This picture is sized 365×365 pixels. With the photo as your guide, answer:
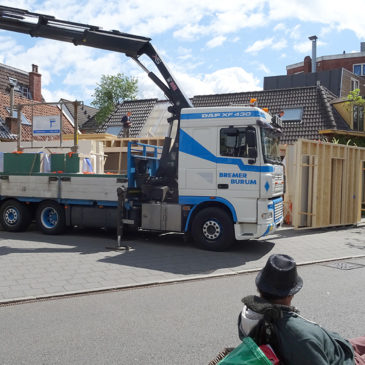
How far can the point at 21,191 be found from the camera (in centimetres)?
1167

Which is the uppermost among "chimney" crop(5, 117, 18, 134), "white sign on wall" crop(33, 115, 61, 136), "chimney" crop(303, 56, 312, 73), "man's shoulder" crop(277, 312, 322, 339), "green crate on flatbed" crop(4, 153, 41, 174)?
"chimney" crop(303, 56, 312, 73)

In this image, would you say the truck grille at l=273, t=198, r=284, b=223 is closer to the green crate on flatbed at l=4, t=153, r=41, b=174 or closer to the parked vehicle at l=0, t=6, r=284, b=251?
the parked vehicle at l=0, t=6, r=284, b=251

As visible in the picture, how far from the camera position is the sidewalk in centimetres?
668

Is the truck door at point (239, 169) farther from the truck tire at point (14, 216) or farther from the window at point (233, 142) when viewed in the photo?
the truck tire at point (14, 216)

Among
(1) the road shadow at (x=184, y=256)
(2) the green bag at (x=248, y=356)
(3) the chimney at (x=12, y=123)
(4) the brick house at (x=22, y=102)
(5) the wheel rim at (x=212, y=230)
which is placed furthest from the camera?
(3) the chimney at (x=12, y=123)

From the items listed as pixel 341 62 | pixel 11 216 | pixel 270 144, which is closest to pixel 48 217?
pixel 11 216

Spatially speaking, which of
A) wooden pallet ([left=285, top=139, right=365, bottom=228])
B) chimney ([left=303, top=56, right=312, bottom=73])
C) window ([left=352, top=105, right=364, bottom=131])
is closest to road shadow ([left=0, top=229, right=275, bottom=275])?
wooden pallet ([left=285, top=139, right=365, bottom=228])

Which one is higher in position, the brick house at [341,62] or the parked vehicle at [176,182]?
the brick house at [341,62]

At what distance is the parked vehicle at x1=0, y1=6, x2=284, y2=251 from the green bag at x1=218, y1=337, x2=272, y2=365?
697 cm

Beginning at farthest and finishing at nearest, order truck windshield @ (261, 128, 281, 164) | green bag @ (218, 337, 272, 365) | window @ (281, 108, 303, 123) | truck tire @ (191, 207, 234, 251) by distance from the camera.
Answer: window @ (281, 108, 303, 123) → truck tire @ (191, 207, 234, 251) → truck windshield @ (261, 128, 281, 164) → green bag @ (218, 337, 272, 365)

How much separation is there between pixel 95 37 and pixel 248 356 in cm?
1033

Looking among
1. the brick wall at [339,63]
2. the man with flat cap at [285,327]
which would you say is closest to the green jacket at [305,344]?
the man with flat cap at [285,327]

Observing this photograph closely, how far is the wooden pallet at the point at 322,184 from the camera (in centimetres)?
1288

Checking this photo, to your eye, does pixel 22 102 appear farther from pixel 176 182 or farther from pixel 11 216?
pixel 176 182
